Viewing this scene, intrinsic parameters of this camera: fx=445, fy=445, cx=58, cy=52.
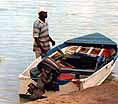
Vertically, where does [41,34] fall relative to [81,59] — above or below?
above

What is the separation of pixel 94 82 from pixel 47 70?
1.21m

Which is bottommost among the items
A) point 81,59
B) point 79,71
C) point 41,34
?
point 79,71

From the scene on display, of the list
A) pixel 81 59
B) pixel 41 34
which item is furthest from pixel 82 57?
pixel 41 34

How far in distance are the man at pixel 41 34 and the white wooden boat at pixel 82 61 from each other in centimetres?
22

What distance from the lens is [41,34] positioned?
1042 centimetres

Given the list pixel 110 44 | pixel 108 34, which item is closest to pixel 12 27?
pixel 108 34

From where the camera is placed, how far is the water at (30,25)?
11.8 meters

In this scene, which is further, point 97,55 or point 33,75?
point 97,55

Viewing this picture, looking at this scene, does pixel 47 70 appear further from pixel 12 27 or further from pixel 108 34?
pixel 12 27

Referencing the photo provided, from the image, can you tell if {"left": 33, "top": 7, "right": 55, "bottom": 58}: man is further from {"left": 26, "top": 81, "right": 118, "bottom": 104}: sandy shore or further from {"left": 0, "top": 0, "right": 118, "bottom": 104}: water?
{"left": 26, "top": 81, "right": 118, "bottom": 104}: sandy shore

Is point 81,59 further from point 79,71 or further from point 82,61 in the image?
point 79,71

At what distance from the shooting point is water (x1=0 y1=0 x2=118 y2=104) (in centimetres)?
1184

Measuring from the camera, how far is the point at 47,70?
29.2 ft

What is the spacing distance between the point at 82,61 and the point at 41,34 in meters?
1.16
